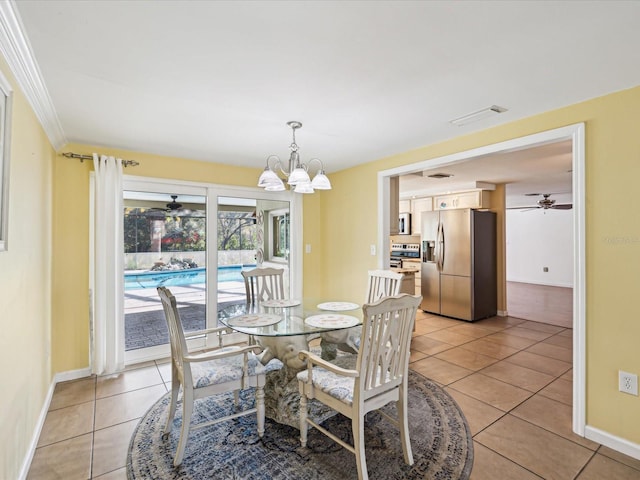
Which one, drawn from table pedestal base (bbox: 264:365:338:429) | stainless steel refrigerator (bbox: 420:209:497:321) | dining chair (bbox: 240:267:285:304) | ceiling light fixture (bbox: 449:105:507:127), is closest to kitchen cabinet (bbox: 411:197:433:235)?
stainless steel refrigerator (bbox: 420:209:497:321)

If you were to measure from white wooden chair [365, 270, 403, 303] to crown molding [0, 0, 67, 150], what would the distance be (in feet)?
9.30

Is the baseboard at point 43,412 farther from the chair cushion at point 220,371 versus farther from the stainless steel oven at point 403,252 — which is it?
the stainless steel oven at point 403,252

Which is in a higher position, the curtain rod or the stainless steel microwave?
the curtain rod

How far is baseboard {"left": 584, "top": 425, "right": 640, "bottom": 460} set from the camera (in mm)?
2055

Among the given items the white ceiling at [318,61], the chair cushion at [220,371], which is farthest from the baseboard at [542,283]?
the chair cushion at [220,371]

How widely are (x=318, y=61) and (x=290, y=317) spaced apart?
181cm

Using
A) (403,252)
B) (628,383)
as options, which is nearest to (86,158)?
(628,383)

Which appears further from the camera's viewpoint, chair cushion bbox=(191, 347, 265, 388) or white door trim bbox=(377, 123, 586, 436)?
→ white door trim bbox=(377, 123, 586, 436)

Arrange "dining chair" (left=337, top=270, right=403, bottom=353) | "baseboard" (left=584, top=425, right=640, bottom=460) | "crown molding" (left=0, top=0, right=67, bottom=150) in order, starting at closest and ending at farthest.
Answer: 1. "crown molding" (left=0, top=0, right=67, bottom=150)
2. "baseboard" (left=584, top=425, right=640, bottom=460)
3. "dining chair" (left=337, top=270, right=403, bottom=353)

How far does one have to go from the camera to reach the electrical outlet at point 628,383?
207 centimetres

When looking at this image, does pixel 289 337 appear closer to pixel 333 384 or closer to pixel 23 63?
pixel 333 384

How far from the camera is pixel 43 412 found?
249 centimetres

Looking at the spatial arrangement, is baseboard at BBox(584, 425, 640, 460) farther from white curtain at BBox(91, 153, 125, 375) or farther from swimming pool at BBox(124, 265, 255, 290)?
white curtain at BBox(91, 153, 125, 375)

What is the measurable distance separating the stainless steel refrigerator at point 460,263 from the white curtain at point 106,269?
470 cm
